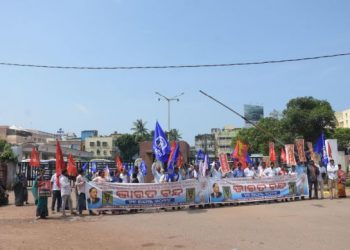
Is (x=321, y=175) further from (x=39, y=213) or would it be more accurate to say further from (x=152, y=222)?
(x=39, y=213)

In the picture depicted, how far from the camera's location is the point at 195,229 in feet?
Result: 41.9

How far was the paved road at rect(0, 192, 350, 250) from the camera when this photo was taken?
10.6 meters

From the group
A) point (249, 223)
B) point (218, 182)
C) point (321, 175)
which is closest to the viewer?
point (249, 223)

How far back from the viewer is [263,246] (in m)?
10.0

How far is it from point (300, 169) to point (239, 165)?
2.80m

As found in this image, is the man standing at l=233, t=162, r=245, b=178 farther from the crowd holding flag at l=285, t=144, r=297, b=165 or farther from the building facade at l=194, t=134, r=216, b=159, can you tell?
the building facade at l=194, t=134, r=216, b=159

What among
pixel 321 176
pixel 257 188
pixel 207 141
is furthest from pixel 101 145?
pixel 257 188

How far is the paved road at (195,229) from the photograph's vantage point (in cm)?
1057

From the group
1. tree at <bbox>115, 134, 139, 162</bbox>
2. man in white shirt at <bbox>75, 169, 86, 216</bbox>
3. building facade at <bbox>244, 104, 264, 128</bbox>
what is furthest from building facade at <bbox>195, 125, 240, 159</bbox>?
man in white shirt at <bbox>75, 169, 86, 216</bbox>

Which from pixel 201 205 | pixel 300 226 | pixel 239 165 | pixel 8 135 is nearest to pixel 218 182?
pixel 201 205

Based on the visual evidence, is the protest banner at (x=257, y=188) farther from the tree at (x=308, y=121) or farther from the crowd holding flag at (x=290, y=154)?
the tree at (x=308, y=121)

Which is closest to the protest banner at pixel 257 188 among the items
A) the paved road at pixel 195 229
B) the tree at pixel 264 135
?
the paved road at pixel 195 229

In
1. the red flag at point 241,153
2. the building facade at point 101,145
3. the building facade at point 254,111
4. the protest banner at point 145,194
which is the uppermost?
the building facade at point 254,111

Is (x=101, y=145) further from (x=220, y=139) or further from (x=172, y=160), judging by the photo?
(x=172, y=160)
